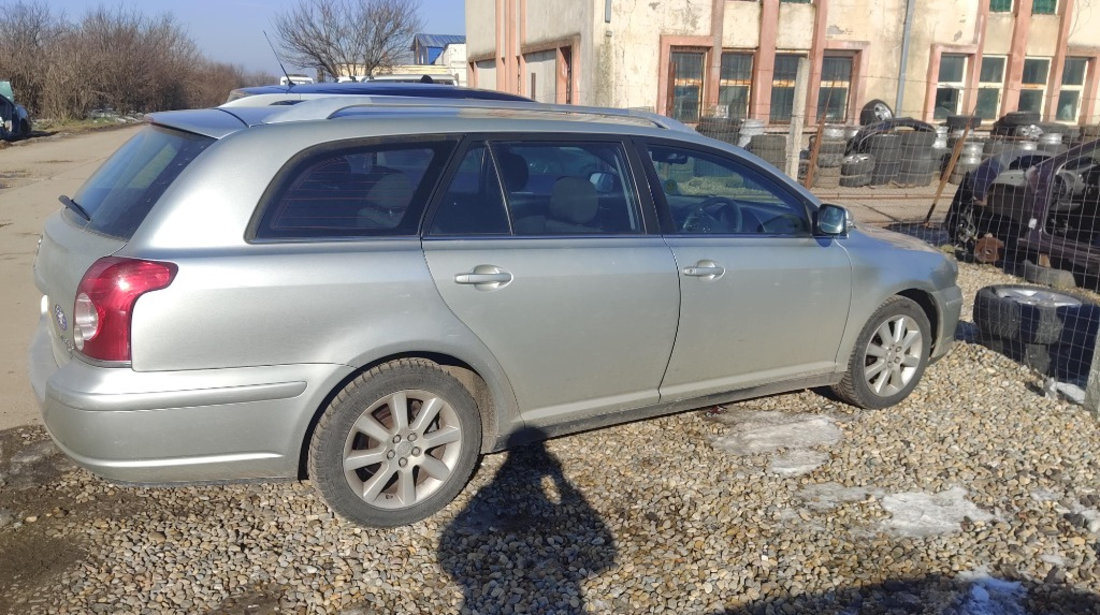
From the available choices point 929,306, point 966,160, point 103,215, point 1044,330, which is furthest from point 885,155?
point 103,215

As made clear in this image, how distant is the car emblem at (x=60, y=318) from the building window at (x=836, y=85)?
1879 centimetres

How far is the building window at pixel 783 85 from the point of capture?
1933 cm

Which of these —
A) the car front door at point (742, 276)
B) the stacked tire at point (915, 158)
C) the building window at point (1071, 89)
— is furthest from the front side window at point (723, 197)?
the building window at point (1071, 89)

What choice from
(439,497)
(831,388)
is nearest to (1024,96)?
(831,388)

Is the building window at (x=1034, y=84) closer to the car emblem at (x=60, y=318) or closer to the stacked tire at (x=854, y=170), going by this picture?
the stacked tire at (x=854, y=170)

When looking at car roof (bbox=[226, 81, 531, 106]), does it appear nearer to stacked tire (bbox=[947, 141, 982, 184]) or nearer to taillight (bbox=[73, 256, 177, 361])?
taillight (bbox=[73, 256, 177, 361])

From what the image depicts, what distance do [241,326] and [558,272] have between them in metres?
1.30

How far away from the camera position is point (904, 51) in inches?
765

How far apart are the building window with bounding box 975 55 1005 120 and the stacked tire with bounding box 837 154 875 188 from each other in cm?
785

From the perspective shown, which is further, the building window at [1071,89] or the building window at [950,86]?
the building window at [1071,89]

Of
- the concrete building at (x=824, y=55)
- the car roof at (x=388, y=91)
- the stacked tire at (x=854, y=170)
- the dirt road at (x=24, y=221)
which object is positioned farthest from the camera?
the concrete building at (x=824, y=55)

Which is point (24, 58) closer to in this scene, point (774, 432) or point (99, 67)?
point (99, 67)

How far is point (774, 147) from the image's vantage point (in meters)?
14.4

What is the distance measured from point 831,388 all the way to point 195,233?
3573mm
